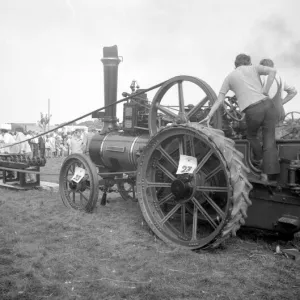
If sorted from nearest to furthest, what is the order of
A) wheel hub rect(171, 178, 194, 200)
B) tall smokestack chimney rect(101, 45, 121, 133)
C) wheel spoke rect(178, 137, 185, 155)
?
wheel hub rect(171, 178, 194, 200) → wheel spoke rect(178, 137, 185, 155) → tall smokestack chimney rect(101, 45, 121, 133)

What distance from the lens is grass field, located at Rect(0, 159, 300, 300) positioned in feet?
8.96

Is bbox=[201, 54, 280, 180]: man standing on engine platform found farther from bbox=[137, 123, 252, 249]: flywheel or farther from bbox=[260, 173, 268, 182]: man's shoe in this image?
bbox=[137, 123, 252, 249]: flywheel

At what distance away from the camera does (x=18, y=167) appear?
7.48 m

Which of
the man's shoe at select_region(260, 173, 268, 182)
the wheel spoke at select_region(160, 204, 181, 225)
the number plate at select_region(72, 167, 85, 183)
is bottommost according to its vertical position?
the wheel spoke at select_region(160, 204, 181, 225)

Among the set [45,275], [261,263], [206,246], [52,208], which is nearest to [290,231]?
→ [261,263]

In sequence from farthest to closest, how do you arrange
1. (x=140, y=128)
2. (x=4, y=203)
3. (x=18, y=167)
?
(x=18, y=167)
(x=4, y=203)
(x=140, y=128)

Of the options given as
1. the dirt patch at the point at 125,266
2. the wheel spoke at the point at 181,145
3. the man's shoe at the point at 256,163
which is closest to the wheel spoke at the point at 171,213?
Answer: the dirt patch at the point at 125,266

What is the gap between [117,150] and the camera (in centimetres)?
539

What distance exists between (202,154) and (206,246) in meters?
0.96

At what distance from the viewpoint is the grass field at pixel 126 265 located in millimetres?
2730

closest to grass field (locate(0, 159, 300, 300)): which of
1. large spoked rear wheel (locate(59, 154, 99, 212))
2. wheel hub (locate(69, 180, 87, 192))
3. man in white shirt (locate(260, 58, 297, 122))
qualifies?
large spoked rear wheel (locate(59, 154, 99, 212))

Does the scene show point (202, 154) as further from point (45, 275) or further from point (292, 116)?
point (45, 275)

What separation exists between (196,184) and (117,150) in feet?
6.37

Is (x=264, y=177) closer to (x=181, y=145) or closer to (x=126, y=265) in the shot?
(x=181, y=145)
